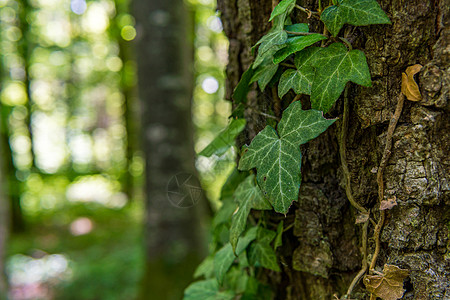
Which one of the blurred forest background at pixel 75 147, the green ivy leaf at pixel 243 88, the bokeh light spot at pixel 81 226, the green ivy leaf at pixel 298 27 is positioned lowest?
the bokeh light spot at pixel 81 226

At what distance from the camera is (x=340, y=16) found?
57 centimetres

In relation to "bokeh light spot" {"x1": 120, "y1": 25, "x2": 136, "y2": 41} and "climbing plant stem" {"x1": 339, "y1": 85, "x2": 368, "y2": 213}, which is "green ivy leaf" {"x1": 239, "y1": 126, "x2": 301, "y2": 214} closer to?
"climbing plant stem" {"x1": 339, "y1": 85, "x2": 368, "y2": 213}

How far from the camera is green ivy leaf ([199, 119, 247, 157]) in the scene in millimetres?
793

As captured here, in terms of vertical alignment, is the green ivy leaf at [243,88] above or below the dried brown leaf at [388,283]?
above

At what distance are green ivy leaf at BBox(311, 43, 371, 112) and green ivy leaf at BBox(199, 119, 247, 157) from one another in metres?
0.23

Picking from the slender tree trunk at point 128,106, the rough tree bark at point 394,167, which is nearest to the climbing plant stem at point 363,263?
the rough tree bark at point 394,167

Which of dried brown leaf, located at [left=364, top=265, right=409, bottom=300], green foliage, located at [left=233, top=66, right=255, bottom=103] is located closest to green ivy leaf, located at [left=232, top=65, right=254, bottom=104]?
green foliage, located at [left=233, top=66, right=255, bottom=103]

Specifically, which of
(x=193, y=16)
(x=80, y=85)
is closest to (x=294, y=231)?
(x=193, y=16)

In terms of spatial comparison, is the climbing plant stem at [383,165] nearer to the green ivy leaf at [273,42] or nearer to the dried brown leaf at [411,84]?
the dried brown leaf at [411,84]

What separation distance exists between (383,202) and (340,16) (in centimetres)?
32

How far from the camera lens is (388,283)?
0.59 m

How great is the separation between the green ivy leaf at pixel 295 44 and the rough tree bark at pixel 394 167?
65 mm

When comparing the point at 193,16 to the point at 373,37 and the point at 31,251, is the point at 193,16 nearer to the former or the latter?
the point at 31,251

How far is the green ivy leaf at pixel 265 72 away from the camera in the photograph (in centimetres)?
68
